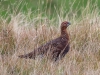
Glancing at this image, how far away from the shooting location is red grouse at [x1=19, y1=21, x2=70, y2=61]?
822cm

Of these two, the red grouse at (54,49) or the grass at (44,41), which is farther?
the red grouse at (54,49)

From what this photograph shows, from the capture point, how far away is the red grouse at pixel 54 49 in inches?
324

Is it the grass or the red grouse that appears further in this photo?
the red grouse

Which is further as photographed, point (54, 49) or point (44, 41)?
point (44, 41)

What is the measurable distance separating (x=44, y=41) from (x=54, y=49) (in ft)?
2.55

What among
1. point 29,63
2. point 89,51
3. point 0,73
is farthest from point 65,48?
point 0,73

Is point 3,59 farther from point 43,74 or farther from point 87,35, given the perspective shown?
point 87,35

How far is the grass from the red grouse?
0.42 feet

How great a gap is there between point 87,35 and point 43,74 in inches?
89.2

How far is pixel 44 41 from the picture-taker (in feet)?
30.1

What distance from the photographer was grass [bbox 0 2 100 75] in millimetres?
7534

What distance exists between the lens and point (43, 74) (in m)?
7.32

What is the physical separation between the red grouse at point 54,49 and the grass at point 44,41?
128 millimetres

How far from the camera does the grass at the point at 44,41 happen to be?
753 centimetres
